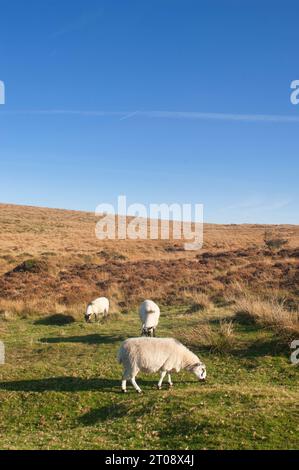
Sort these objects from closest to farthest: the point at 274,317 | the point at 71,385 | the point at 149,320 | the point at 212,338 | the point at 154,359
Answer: the point at 154,359, the point at 71,385, the point at 212,338, the point at 274,317, the point at 149,320

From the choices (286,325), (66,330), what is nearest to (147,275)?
(66,330)

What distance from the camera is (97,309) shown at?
2280 cm

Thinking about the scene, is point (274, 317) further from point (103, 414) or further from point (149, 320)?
point (103, 414)

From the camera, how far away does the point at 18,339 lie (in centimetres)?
1900

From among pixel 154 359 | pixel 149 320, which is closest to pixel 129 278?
pixel 149 320

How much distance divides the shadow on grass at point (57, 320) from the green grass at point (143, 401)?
181 inches

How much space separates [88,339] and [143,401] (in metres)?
7.96

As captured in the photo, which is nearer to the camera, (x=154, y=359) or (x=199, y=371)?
(x=154, y=359)

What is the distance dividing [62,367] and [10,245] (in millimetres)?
49816

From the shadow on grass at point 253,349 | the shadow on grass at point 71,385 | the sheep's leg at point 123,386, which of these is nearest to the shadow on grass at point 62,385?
the shadow on grass at point 71,385

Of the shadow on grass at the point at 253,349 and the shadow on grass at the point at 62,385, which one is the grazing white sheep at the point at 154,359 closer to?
the shadow on grass at the point at 62,385

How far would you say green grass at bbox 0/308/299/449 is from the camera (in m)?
8.64

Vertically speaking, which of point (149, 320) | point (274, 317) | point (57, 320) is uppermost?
point (274, 317)

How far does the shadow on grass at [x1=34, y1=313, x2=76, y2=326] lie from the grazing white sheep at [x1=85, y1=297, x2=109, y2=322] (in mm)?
911
